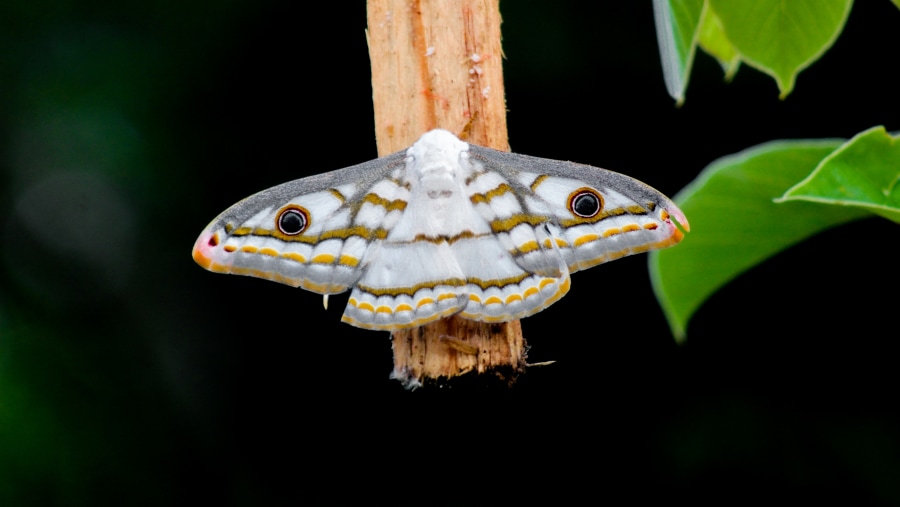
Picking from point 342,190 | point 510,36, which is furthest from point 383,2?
point 510,36

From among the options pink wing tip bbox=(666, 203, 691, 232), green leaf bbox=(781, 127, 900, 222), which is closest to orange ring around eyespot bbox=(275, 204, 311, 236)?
pink wing tip bbox=(666, 203, 691, 232)

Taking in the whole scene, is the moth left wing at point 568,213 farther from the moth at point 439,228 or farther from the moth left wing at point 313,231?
the moth left wing at point 313,231

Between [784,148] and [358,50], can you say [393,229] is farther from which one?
[358,50]

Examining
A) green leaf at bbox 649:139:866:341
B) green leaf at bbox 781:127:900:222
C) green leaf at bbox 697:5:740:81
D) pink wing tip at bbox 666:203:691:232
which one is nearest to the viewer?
green leaf at bbox 781:127:900:222

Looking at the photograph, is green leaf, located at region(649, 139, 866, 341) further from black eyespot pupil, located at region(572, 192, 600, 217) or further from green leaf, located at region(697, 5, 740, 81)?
green leaf, located at region(697, 5, 740, 81)

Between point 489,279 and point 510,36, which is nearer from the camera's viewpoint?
point 489,279

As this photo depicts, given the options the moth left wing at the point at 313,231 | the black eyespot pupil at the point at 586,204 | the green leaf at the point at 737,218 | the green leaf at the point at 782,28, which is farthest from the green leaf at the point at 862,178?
the moth left wing at the point at 313,231

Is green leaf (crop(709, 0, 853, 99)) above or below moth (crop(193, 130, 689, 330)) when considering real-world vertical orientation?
above
